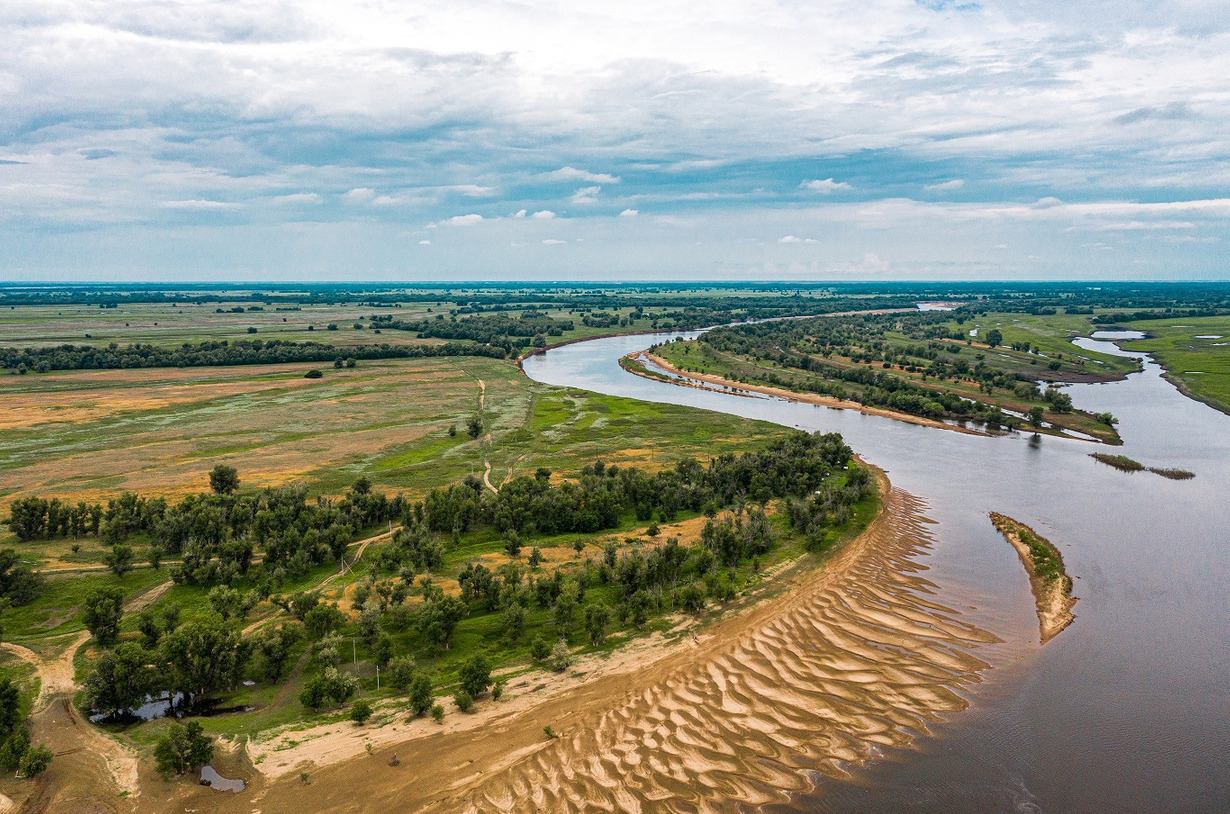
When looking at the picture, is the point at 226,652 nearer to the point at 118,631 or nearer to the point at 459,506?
the point at 118,631

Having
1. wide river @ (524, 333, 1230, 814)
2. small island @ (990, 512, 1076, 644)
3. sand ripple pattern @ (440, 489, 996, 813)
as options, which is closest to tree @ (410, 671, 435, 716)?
sand ripple pattern @ (440, 489, 996, 813)

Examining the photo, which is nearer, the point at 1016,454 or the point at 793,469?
the point at 793,469

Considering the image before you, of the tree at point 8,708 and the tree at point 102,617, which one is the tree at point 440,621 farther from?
the tree at point 8,708

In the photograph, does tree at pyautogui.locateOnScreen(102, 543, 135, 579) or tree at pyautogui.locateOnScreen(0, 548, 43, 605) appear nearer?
tree at pyautogui.locateOnScreen(0, 548, 43, 605)

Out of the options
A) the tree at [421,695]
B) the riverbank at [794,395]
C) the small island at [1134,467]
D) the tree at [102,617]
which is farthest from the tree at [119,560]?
the riverbank at [794,395]

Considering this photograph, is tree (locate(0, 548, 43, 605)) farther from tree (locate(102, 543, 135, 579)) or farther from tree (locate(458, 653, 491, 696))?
tree (locate(458, 653, 491, 696))

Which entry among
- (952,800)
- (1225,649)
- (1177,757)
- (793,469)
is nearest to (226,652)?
(952,800)
